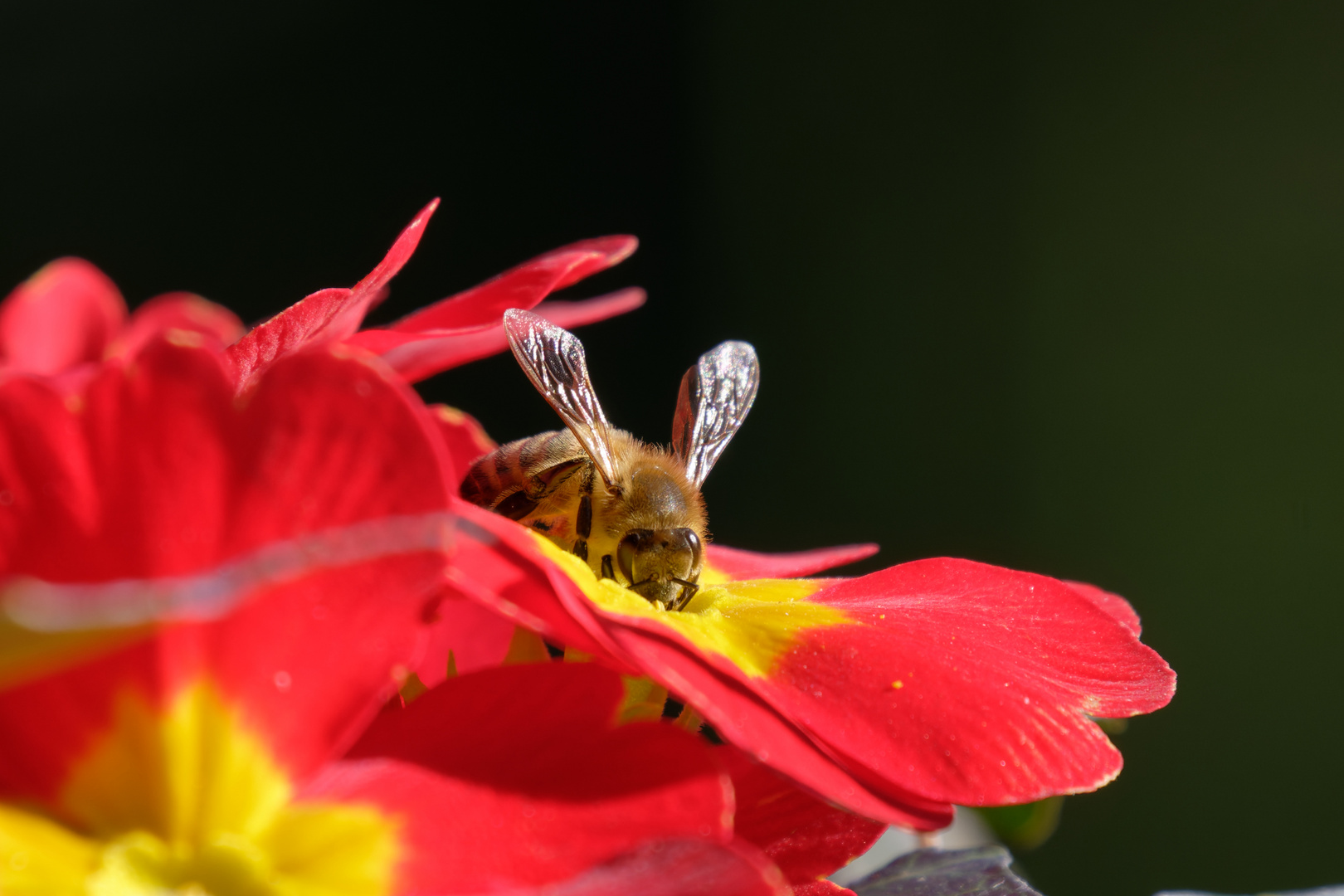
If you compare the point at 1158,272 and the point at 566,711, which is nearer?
the point at 566,711

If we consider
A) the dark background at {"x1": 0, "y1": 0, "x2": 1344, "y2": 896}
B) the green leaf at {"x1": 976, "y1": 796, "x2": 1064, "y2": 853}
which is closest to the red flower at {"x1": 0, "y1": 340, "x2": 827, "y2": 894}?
the green leaf at {"x1": 976, "y1": 796, "x2": 1064, "y2": 853}

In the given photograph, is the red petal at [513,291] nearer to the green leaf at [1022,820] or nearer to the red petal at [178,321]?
the red petal at [178,321]

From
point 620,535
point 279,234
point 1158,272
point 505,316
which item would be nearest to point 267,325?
point 505,316

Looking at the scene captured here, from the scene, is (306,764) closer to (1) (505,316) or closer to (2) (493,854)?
(2) (493,854)

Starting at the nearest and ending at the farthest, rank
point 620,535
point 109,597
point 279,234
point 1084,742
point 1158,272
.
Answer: point 109,597
point 1084,742
point 620,535
point 1158,272
point 279,234

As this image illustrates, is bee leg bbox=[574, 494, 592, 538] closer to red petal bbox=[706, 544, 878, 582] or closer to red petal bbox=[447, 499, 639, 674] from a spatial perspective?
red petal bbox=[706, 544, 878, 582]

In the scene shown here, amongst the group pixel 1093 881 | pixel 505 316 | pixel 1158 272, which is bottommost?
pixel 1093 881
